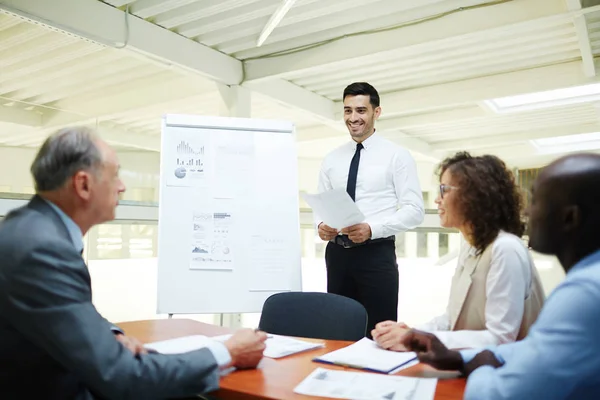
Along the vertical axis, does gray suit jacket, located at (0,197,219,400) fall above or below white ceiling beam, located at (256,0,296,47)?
below

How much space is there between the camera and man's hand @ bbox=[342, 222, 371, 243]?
276 centimetres

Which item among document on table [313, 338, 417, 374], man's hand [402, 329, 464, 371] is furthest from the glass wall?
man's hand [402, 329, 464, 371]

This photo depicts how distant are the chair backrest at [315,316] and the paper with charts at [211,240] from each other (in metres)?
0.62

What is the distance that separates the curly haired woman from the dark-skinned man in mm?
600

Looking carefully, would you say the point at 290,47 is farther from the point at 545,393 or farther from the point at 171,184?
the point at 545,393

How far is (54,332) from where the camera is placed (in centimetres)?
114

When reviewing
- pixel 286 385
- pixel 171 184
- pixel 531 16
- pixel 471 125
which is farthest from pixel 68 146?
pixel 471 125

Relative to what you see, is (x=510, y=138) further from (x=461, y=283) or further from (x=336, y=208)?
(x=461, y=283)

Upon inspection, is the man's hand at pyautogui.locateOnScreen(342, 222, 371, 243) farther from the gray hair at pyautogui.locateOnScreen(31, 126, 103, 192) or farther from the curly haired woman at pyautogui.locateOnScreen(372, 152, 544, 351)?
the gray hair at pyautogui.locateOnScreen(31, 126, 103, 192)

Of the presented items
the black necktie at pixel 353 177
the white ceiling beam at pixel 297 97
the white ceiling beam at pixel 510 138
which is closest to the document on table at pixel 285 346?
the black necktie at pixel 353 177

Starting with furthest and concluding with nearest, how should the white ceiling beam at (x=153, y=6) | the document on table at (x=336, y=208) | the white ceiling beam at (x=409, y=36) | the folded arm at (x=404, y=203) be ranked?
the white ceiling beam at (x=153, y=6) → the white ceiling beam at (x=409, y=36) → the folded arm at (x=404, y=203) → the document on table at (x=336, y=208)

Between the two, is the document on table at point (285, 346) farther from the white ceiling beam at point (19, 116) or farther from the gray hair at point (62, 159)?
the white ceiling beam at point (19, 116)

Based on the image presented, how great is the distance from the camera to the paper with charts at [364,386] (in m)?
1.28

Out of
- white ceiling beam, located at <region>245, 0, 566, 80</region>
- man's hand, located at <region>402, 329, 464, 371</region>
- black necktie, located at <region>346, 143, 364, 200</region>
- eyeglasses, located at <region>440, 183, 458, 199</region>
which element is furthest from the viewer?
white ceiling beam, located at <region>245, 0, 566, 80</region>
